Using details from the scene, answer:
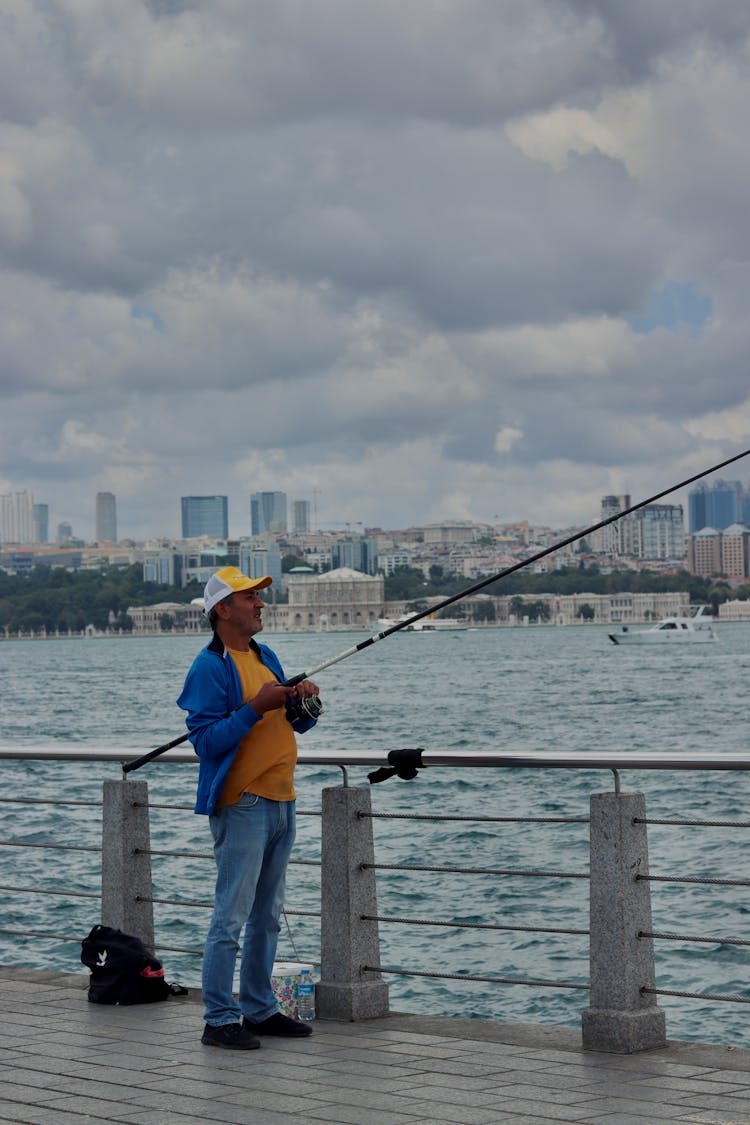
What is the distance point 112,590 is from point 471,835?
424 feet

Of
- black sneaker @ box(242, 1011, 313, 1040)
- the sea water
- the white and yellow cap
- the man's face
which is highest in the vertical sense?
the white and yellow cap

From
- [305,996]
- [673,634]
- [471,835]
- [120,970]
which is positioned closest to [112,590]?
[673,634]

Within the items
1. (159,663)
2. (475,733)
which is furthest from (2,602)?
(475,733)

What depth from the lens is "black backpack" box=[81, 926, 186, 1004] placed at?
7.25 meters

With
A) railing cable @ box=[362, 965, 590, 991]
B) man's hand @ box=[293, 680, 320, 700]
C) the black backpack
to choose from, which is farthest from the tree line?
man's hand @ box=[293, 680, 320, 700]

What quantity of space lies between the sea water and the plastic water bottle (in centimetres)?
39

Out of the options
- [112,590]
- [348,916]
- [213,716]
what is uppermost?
[112,590]

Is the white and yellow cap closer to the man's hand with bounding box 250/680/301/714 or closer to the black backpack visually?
the man's hand with bounding box 250/680/301/714

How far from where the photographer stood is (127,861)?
25.5 ft

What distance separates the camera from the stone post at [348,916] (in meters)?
6.84

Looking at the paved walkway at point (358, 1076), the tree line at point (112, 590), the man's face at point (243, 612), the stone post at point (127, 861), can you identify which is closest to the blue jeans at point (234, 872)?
the paved walkway at point (358, 1076)

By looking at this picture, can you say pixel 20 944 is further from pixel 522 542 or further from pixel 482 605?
pixel 482 605

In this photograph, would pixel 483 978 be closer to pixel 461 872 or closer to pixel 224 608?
pixel 461 872

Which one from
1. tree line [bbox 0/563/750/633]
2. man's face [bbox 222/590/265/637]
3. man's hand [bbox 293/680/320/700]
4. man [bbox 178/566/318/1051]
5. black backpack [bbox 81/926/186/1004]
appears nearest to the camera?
man's hand [bbox 293/680/320/700]
